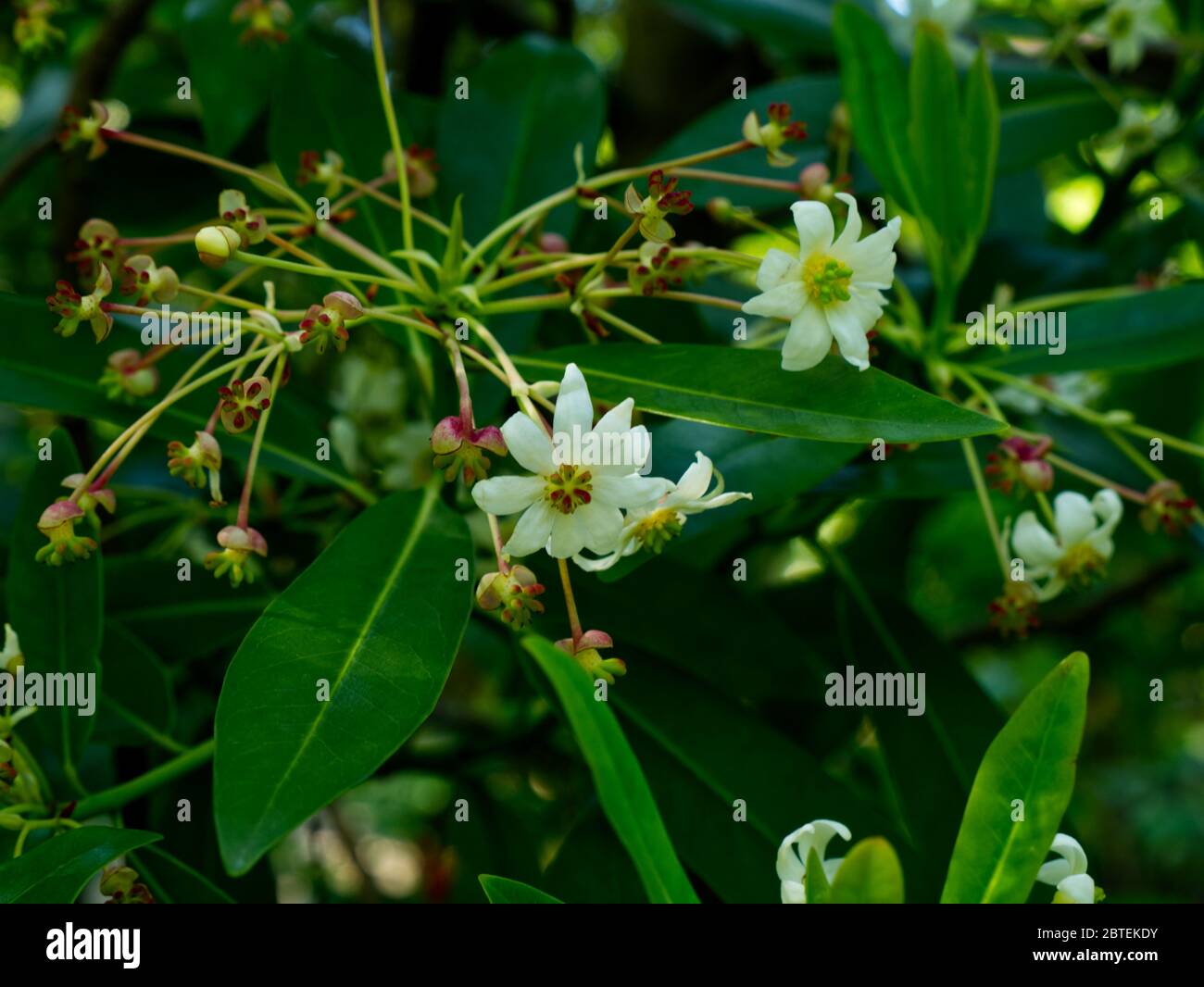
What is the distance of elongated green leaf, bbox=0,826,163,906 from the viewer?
1033 mm

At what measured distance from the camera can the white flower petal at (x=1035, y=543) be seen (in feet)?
4.64

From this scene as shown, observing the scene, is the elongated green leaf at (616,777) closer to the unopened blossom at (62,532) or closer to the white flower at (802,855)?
the white flower at (802,855)

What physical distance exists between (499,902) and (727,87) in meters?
2.22

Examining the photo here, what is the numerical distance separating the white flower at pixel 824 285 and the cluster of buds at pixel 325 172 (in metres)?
0.55

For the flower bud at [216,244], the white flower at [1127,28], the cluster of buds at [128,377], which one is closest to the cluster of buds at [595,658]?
the flower bud at [216,244]

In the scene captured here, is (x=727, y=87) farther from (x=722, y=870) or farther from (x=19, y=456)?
(x=722, y=870)

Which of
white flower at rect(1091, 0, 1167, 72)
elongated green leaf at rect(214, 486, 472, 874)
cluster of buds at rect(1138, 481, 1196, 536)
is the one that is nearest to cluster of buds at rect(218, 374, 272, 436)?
elongated green leaf at rect(214, 486, 472, 874)

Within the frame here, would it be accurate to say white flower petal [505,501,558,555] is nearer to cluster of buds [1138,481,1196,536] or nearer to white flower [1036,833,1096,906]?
white flower [1036,833,1096,906]

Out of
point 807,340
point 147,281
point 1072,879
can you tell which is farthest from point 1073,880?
point 147,281

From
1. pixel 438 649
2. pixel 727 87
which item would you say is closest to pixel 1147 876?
pixel 727 87

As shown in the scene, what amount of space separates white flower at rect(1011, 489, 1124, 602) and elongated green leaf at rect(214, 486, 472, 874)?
2.21 ft

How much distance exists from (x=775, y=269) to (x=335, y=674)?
0.55 meters

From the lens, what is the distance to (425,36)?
253 cm

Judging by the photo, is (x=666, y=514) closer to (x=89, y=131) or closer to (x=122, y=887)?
(x=122, y=887)
